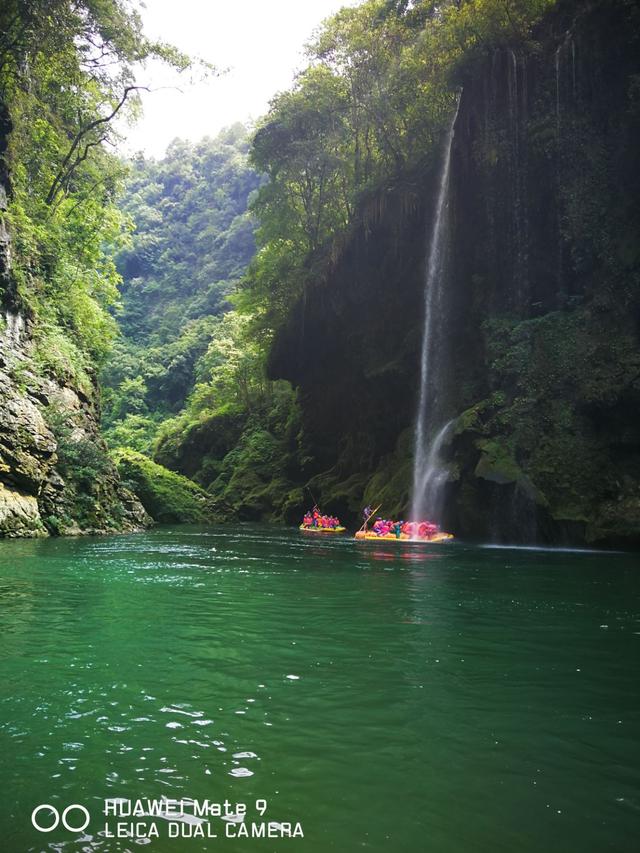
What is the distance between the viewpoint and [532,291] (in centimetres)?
2177

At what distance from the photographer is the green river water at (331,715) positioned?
2529 mm

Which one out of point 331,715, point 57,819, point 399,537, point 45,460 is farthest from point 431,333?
point 57,819

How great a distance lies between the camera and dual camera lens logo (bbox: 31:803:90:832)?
2436 mm

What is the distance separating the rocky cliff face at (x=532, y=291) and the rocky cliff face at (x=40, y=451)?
392 inches

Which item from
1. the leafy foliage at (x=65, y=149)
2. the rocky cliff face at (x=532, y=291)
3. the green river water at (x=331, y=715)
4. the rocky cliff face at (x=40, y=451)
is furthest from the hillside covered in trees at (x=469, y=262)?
the green river water at (x=331, y=715)

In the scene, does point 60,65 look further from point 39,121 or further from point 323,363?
point 323,363

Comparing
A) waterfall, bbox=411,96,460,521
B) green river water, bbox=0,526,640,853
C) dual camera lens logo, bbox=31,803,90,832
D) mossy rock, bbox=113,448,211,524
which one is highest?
waterfall, bbox=411,96,460,521

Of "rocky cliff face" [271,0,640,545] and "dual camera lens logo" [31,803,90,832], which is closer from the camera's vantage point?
"dual camera lens logo" [31,803,90,832]

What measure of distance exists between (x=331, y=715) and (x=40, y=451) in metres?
14.7

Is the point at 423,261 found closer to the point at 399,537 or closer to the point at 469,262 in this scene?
the point at 469,262

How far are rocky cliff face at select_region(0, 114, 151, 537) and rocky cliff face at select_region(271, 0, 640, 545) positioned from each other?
32.7ft

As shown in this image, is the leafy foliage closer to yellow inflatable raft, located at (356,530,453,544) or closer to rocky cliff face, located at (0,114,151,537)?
rocky cliff face, located at (0,114,151,537)

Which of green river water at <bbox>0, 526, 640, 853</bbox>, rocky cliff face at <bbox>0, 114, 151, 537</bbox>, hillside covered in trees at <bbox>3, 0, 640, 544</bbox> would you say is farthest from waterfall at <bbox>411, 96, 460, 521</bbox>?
green river water at <bbox>0, 526, 640, 853</bbox>

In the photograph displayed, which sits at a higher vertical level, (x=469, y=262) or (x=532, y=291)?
(x=469, y=262)
